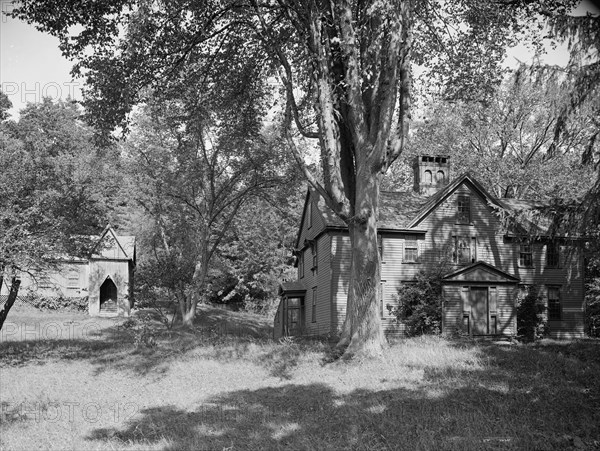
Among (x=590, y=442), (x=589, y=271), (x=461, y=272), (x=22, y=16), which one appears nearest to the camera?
(x=590, y=442)

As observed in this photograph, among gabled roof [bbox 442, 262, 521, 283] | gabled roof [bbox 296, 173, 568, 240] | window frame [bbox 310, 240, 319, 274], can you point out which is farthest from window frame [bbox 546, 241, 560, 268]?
window frame [bbox 310, 240, 319, 274]

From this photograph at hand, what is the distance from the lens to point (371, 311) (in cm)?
1650

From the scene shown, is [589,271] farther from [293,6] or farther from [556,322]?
[293,6]

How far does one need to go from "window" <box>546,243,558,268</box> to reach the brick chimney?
7282 mm

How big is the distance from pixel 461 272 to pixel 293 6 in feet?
57.2

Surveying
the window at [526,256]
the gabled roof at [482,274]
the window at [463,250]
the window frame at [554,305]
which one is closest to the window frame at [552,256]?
the window at [526,256]

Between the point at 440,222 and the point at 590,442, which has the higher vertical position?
the point at 440,222

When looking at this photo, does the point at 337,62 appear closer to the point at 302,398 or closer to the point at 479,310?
the point at 302,398

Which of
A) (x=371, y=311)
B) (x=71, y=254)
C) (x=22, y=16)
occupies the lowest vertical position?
(x=371, y=311)

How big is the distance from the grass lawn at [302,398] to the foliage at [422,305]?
30.1 ft

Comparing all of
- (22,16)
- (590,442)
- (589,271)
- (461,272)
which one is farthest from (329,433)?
(589,271)

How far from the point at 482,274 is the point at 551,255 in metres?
6.48

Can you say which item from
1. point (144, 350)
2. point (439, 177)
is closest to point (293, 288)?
point (439, 177)

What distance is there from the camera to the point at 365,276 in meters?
16.8
